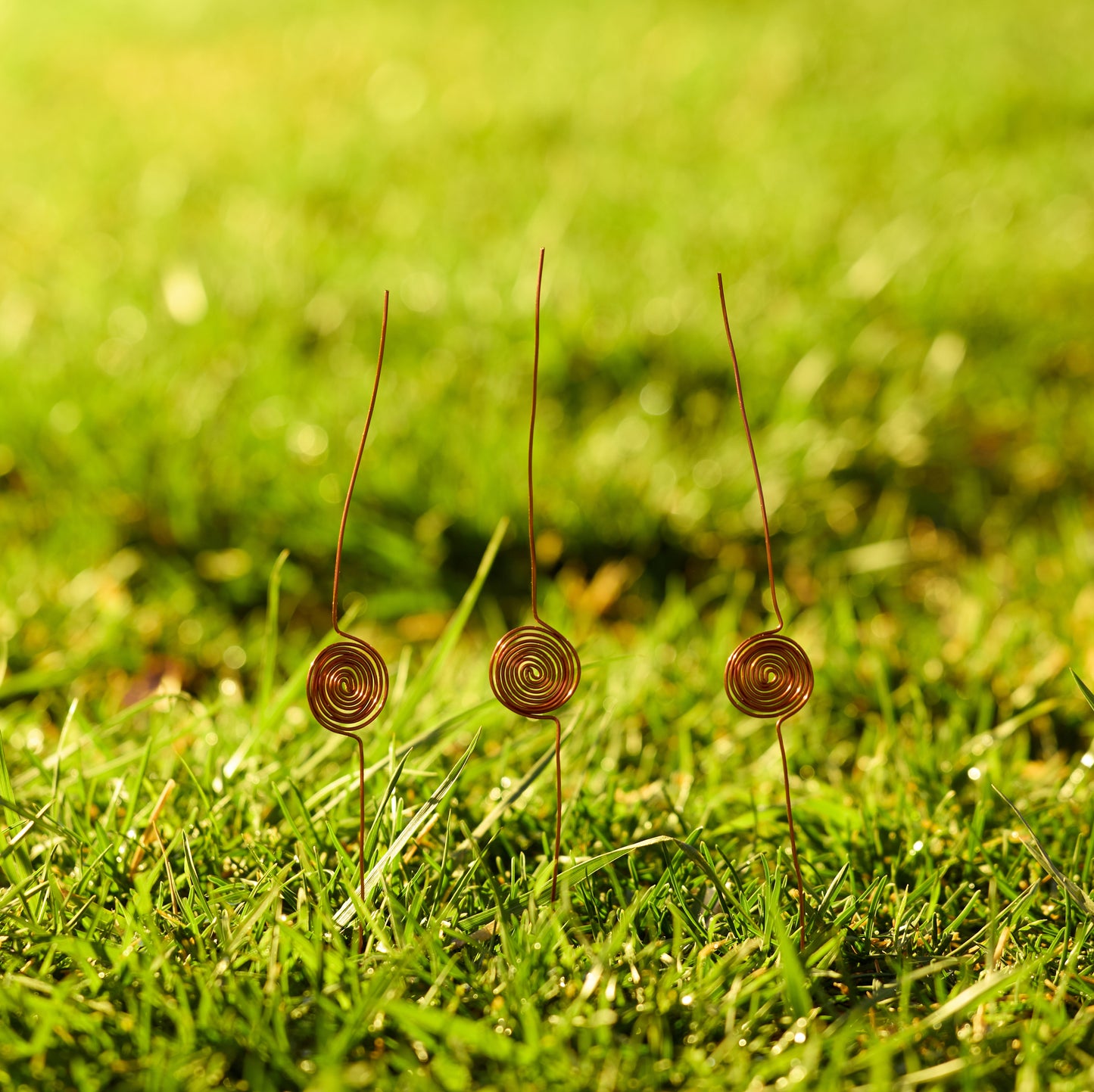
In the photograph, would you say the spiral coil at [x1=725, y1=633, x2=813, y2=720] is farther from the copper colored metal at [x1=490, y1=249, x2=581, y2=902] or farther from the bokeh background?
→ the bokeh background

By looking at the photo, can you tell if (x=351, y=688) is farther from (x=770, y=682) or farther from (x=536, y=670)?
(x=770, y=682)

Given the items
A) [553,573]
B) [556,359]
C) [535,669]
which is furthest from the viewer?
[556,359]

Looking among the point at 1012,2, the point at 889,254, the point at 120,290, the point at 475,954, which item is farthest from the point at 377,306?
the point at 1012,2

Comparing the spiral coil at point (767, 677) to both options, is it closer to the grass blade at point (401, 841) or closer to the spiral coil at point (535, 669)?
the spiral coil at point (535, 669)

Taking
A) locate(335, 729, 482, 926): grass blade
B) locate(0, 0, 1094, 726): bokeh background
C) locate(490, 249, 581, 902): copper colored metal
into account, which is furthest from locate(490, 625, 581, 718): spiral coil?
locate(0, 0, 1094, 726): bokeh background

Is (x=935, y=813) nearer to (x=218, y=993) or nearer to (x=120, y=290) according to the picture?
(x=218, y=993)

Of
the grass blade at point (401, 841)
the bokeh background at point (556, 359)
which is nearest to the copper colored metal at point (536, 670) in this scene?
the grass blade at point (401, 841)

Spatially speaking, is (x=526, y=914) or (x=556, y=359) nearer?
(x=526, y=914)

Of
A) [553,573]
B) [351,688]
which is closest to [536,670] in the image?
[351,688]
